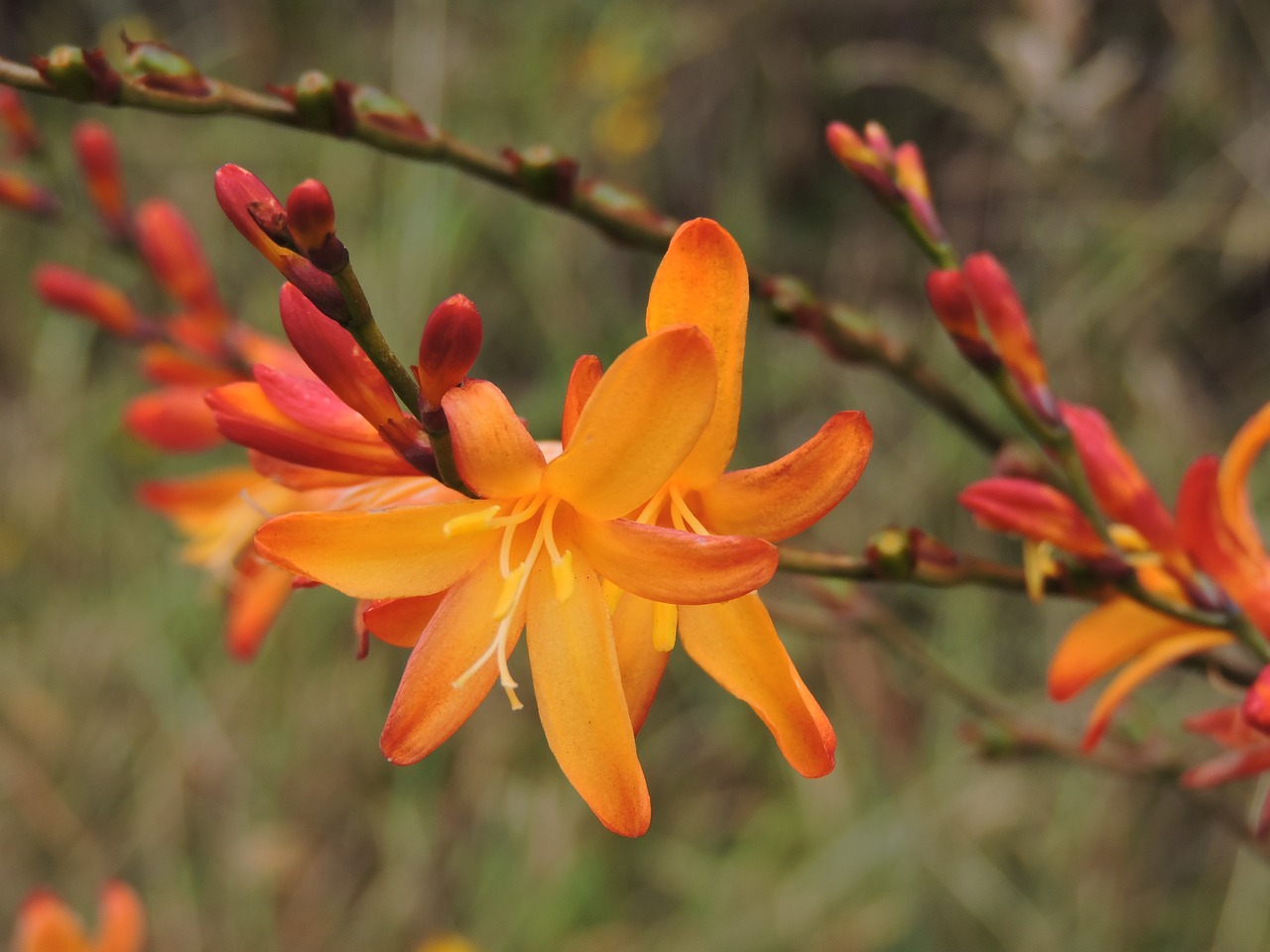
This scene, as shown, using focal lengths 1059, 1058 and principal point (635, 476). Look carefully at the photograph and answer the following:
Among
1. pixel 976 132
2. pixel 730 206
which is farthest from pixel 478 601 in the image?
pixel 976 132

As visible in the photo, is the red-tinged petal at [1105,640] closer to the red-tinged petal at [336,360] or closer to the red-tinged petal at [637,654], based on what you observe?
the red-tinged petal at [637,654]

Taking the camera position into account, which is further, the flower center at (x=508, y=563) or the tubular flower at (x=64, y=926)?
the tubular flower at (x=64, y=926)

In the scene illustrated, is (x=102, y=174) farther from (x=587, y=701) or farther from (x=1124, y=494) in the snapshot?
(x=1124, y=494)

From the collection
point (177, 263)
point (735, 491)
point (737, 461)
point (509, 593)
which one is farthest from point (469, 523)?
point (737, 461)

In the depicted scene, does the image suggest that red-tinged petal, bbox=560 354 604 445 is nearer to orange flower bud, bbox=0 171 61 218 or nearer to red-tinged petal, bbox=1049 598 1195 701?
red-tinged petal, bbox=1049 598 1195 701

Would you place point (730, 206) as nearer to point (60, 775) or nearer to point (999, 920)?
point (999, 920)

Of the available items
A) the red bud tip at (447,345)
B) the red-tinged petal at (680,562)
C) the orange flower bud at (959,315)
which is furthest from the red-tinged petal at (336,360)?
the orange flower bud at (959,315)
